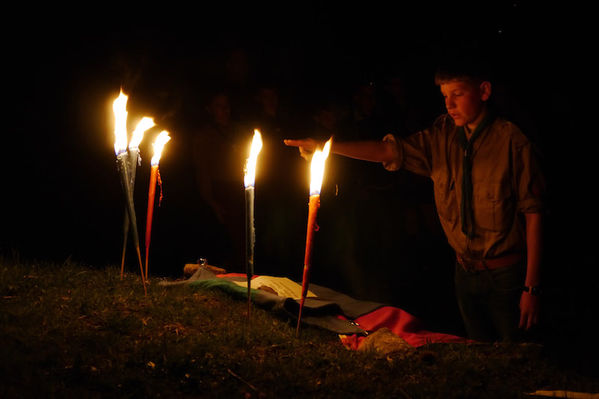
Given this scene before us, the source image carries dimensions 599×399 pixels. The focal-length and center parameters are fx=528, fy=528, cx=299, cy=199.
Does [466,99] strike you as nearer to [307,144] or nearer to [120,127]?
[307,144]

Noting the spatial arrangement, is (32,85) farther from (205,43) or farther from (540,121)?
(540,121)

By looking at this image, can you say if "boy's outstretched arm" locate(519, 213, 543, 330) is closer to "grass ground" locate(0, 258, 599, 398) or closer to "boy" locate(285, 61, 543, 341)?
"boy" locate(285, 61, 543, 341)

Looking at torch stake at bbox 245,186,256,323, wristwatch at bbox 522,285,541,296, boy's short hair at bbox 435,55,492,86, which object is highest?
boy's short hair at bbox 435,55,492,86

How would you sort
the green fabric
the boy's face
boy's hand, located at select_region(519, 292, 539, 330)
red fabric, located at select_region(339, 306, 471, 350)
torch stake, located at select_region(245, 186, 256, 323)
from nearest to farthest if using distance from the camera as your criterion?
boy's hand, located at select_region(519, 292, 539, 330) < the boy's face < torch stake, located at select_region(245, 186, 256, 323) < red fabric, located at select_region(339, 306, 471, 350) < the green fabric

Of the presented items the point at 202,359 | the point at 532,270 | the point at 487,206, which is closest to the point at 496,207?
the point at 487,206

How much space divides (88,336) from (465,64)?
3354 millimetres

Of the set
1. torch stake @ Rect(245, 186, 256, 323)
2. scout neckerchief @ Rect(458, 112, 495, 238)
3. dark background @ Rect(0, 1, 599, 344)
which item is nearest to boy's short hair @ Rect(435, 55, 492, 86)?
scout neckerchief @ Rect(458, 112, 495, 238)

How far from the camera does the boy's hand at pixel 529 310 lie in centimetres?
371

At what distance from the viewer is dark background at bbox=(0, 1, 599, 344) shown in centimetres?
725

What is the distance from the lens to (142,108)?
816 cm

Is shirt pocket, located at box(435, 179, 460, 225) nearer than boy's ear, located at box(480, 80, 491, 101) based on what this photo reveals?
No

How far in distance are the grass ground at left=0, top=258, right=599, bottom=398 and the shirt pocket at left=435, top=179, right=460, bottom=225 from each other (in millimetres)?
1002

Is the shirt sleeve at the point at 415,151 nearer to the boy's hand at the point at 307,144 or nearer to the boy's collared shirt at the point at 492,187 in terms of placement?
the boy's collared shirt at the point at 492,187

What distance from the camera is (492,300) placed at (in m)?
4.06
